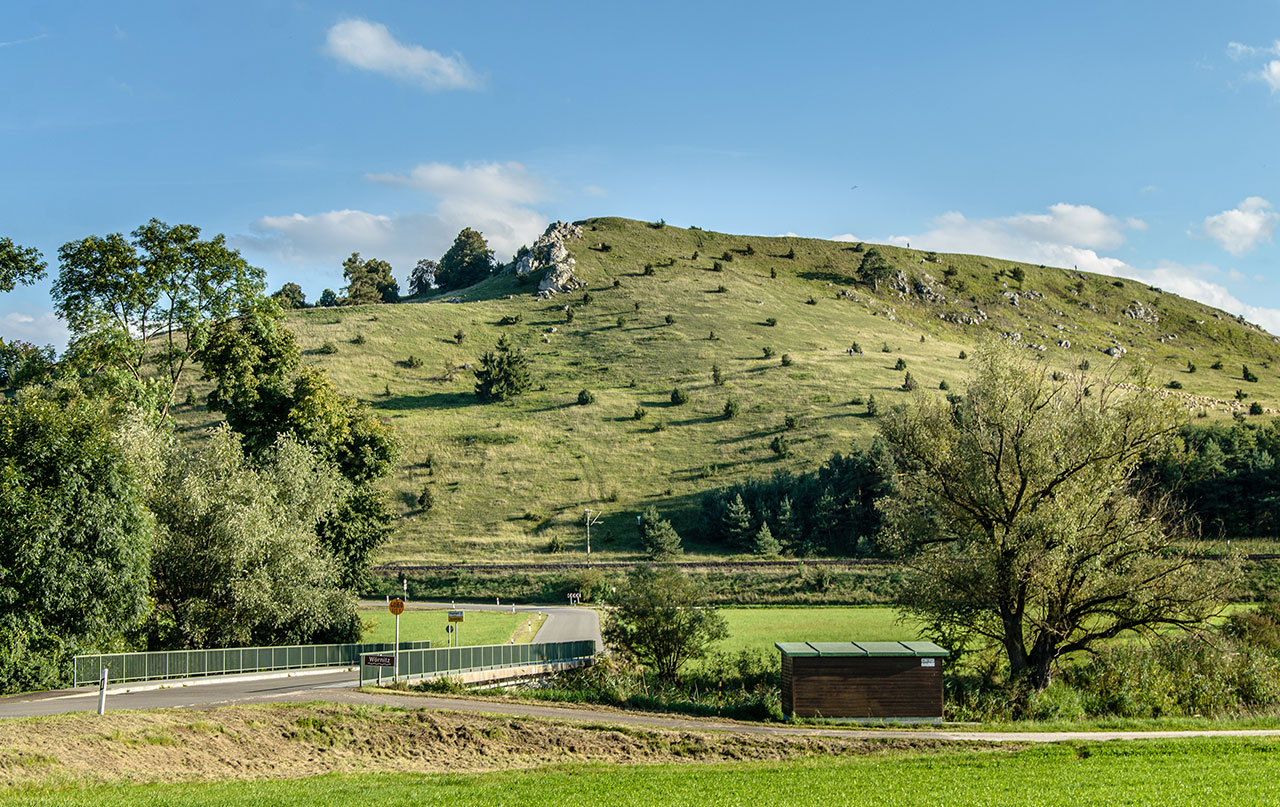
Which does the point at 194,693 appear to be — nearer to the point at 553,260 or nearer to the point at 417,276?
the point at 553,260

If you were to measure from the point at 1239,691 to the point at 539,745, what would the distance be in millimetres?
20935

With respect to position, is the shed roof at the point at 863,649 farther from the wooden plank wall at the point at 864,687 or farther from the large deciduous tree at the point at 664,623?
the large deciduous tree at the point at 664,623

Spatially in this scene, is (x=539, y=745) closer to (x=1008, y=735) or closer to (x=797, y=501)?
(x=1008, y=735)

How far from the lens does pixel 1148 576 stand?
24.3 metres

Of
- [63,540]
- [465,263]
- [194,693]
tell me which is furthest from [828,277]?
[63,540]

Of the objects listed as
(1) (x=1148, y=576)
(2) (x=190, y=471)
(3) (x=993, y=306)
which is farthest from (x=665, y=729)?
(3) (x=993, y=306)

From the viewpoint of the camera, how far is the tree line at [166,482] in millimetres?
22734

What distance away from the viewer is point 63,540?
2302cm

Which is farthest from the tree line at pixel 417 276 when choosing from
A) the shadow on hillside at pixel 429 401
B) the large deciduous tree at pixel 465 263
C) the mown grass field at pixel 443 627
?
the mown grass field at pixel 443 627

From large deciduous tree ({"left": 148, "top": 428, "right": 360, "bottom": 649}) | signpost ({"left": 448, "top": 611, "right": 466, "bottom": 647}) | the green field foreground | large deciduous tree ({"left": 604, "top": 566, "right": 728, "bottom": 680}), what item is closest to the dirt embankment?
the green field foreground

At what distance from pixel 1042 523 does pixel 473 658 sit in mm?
18043

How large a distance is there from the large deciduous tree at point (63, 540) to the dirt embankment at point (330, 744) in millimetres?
6676

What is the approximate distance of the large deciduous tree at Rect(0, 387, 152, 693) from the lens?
21.9 metres

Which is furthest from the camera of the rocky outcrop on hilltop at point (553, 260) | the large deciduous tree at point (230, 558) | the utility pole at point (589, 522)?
the rocky outcrop on hilltop at point (553, 260)
